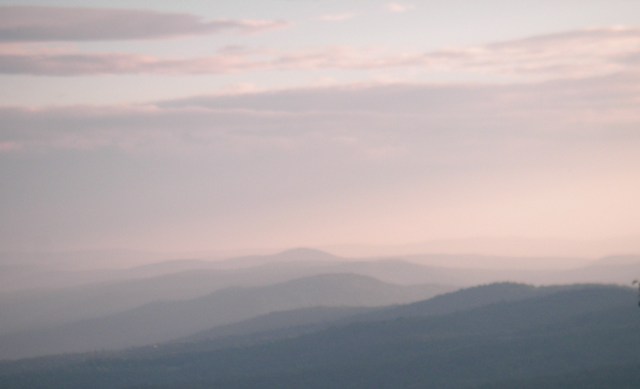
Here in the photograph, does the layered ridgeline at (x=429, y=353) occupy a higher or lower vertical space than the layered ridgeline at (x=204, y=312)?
lower

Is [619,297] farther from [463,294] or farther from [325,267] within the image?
[325,267]

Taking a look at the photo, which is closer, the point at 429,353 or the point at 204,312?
the point at 429,353

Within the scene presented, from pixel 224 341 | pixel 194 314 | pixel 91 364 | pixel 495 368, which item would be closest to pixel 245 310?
pixel 194 314

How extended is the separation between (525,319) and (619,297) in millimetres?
6805

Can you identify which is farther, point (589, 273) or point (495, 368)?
point (589, 273)

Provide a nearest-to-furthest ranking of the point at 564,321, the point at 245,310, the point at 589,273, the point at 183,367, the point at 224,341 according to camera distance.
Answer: the point at 564,321 < the point at 183,367 < the point at 224,341 < the point at 245,310 < the point at 589,273

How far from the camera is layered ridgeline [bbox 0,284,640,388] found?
5206 centimetres

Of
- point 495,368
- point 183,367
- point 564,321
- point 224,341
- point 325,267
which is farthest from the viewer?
point 325,267

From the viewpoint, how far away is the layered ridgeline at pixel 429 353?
171 feet

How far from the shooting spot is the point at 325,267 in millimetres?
192000

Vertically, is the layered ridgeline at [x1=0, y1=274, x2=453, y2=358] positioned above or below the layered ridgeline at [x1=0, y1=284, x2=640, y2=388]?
above

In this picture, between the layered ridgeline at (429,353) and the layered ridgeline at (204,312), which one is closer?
the layered ridgeline at (429,353)

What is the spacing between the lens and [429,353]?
5922 cm

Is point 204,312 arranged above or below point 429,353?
above
